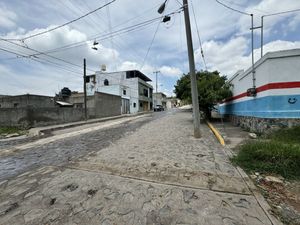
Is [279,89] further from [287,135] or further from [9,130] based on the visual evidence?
[9,130]

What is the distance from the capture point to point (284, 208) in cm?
308

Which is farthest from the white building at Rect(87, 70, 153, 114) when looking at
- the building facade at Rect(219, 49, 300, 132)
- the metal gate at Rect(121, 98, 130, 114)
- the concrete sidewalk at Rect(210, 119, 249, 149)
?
the building facade at Rect(219, 49, 300, 132)

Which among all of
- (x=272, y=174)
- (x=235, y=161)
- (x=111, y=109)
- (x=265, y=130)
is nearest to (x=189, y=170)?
(x=235, y=161)

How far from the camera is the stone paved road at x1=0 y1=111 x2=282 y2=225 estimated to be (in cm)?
284

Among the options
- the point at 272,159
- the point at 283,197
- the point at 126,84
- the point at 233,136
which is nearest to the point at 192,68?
the point at 233,136

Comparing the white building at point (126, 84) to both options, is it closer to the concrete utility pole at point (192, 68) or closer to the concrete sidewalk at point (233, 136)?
the concrete sidewalk at point (233, 136)

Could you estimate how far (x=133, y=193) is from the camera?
360 centimetres

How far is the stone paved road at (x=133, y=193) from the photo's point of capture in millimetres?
2840

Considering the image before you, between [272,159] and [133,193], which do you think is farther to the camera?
[272,159]

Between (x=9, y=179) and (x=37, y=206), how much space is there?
2105mm

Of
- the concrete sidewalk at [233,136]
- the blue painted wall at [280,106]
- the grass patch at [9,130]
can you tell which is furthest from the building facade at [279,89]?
the grass patch at [9,130]

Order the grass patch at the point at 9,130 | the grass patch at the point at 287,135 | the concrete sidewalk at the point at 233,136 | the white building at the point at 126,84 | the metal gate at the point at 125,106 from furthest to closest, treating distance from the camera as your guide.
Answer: the white building at the point at 126,84 → the metal gate at the point at 125,106 → the grass patch at the point at 9,130 → the concrete sidewalk at the point at 233,136 → the grass patch at the point at 287,135

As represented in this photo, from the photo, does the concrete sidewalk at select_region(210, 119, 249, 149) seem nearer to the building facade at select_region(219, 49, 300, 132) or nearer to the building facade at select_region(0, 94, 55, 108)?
the building facade at select_region(219, 49, 300, 132)

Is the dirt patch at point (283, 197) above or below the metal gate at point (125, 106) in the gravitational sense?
below
